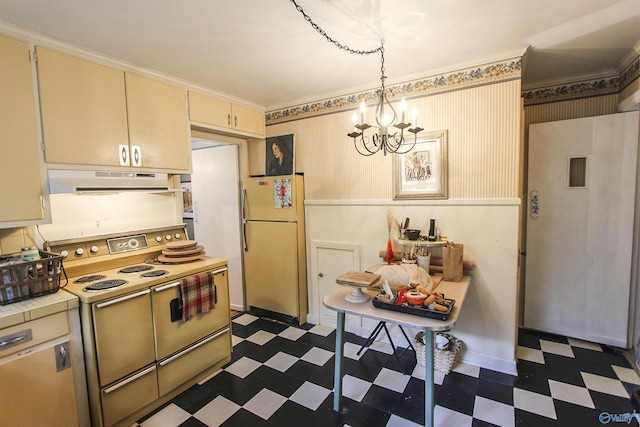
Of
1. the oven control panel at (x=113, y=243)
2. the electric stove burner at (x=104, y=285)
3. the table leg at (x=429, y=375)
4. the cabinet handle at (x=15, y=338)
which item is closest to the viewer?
the cabinet handle at (x=15, y=338)

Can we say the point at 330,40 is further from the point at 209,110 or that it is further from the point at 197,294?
the point at 197,294

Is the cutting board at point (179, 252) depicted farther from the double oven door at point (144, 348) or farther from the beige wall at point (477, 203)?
the beige wall at point (477, 203)

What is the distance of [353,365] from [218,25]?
261cm

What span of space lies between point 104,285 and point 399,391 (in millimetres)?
2098

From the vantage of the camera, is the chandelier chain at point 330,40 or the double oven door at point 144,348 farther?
the double oven door at point 144,348

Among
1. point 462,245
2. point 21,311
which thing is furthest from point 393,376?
point 21,311

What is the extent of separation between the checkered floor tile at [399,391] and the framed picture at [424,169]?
1417mm

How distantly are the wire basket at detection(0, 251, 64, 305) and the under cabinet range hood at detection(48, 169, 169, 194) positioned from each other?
44 centimetres

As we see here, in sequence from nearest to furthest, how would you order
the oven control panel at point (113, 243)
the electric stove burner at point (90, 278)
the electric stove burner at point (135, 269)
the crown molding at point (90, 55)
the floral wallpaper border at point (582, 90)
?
the crown molding at point (90, 55) → the electric stove burner at point (90, 278) → the oven control panel at point (113, 243) → the electric stove burner at point (135, 269) → the floral wallpaper border at point (582, 90)

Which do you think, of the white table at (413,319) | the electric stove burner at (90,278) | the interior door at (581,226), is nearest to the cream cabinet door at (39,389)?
the electric stove burner at (90,278)

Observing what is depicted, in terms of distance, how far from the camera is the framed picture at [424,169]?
2.51 meters

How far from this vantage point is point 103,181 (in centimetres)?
204

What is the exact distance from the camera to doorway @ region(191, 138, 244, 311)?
352 cm

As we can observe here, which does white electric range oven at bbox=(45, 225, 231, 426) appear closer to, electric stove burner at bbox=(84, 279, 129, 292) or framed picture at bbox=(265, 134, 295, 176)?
electric stove burner at bbox=(84, 279, 129, 292)
